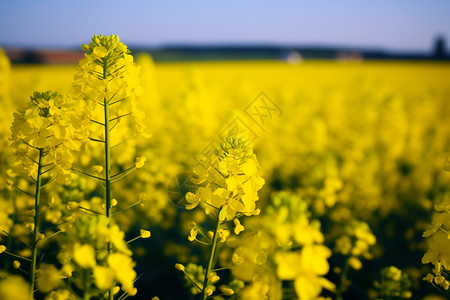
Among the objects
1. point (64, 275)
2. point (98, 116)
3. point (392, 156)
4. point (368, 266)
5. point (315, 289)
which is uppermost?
point (98, 116)

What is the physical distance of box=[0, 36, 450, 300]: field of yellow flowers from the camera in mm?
1459

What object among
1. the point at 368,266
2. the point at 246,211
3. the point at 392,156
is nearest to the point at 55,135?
the point at 246,211

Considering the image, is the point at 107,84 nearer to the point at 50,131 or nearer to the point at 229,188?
the point at 50,131

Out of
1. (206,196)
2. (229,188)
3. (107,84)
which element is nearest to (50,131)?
(107,84)

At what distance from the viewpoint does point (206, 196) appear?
1.64 metres

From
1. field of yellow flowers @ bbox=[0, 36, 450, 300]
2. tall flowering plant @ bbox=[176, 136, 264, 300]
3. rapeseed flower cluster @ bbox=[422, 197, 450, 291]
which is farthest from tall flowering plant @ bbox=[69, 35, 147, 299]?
rapeseed flower cluster @ bbox=[422, 197, 450, 291]

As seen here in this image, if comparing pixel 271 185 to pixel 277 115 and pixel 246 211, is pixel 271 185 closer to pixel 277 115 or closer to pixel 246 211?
pixel 277 115

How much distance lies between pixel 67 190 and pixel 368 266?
3.96 metres

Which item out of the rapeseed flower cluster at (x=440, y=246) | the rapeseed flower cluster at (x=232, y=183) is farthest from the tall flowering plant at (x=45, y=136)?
the rapeseed flower cluster at (x=440, y=246)

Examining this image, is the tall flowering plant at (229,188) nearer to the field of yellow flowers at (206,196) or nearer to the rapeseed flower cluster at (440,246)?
the field of yellow flowers at (206,196)

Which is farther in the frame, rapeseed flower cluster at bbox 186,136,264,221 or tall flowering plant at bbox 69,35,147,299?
tall flowering plant at bbox 69,35,147,299

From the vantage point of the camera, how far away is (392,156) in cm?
662

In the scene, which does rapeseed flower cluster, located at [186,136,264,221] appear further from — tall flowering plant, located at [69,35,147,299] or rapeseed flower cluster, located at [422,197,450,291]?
rapeseed flower cluster, located at [422,197,450,291]

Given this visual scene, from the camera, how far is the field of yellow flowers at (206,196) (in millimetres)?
1459
